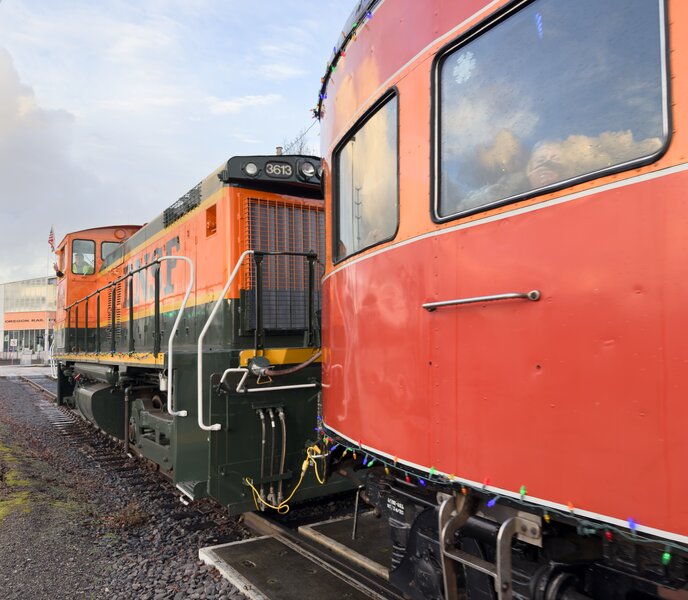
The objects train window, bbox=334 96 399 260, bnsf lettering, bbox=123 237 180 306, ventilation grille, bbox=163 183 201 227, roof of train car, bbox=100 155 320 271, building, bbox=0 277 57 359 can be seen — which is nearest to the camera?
train window, bbox=334 96 399 260

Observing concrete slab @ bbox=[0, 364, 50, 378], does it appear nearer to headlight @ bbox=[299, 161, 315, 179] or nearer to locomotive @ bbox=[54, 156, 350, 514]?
locomotive @ bbox=[54, 156, 350, 514]

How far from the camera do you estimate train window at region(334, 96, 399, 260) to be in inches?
101

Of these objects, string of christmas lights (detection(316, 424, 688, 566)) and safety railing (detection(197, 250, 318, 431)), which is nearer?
string of christmas lights (detection(316, 424, 688, 566))

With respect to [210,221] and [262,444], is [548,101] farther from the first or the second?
[210,221]

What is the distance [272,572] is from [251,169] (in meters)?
3.53

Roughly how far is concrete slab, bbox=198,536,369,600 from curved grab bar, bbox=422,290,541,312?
91.3 inches

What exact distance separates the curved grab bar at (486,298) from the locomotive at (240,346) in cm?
187

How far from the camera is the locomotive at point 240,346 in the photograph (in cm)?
458

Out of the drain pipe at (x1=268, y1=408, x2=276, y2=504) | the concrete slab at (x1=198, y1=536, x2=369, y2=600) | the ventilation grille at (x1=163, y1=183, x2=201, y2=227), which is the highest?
the ventilation grille at (x1=163, y1=183, x2=201, y2=227)

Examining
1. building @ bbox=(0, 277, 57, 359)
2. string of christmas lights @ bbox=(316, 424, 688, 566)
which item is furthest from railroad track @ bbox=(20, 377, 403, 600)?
building @ bbox=(0, 277, 57, 359)

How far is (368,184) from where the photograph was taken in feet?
9.32

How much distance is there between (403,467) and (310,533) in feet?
8.33

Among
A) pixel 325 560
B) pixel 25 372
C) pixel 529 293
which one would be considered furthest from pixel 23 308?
pixel 529 293

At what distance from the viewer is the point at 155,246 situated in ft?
24.9
